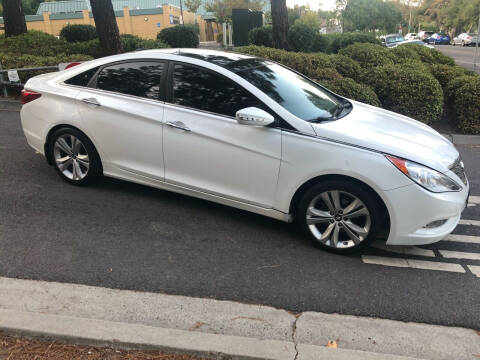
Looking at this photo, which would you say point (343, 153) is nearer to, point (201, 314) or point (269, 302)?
point (269, 302)

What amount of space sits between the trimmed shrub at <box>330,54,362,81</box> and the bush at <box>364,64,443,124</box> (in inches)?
26.8

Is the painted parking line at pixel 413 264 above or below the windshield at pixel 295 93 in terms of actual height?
below

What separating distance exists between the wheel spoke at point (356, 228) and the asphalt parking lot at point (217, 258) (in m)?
0.26

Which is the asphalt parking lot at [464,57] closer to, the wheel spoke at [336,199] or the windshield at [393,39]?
the windshield at [393,39]

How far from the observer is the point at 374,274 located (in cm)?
361

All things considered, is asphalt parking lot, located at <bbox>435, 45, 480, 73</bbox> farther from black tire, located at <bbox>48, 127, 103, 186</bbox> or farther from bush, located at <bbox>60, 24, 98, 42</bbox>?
black tire, located at <bbox>48, 127, 103, 186</bbox>

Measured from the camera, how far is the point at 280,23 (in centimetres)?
1195

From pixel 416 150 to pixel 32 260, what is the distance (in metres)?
3.36

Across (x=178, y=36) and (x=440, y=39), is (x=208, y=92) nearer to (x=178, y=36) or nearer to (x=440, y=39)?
(x=178, y=36)

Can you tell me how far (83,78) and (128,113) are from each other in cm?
84

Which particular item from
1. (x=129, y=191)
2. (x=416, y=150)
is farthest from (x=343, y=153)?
(x=129, y=191)

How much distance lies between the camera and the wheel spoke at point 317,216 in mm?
A: 3812

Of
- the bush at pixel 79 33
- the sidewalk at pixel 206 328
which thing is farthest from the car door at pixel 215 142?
the bush at pixel 79 33

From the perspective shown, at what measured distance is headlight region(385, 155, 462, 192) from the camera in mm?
3502
